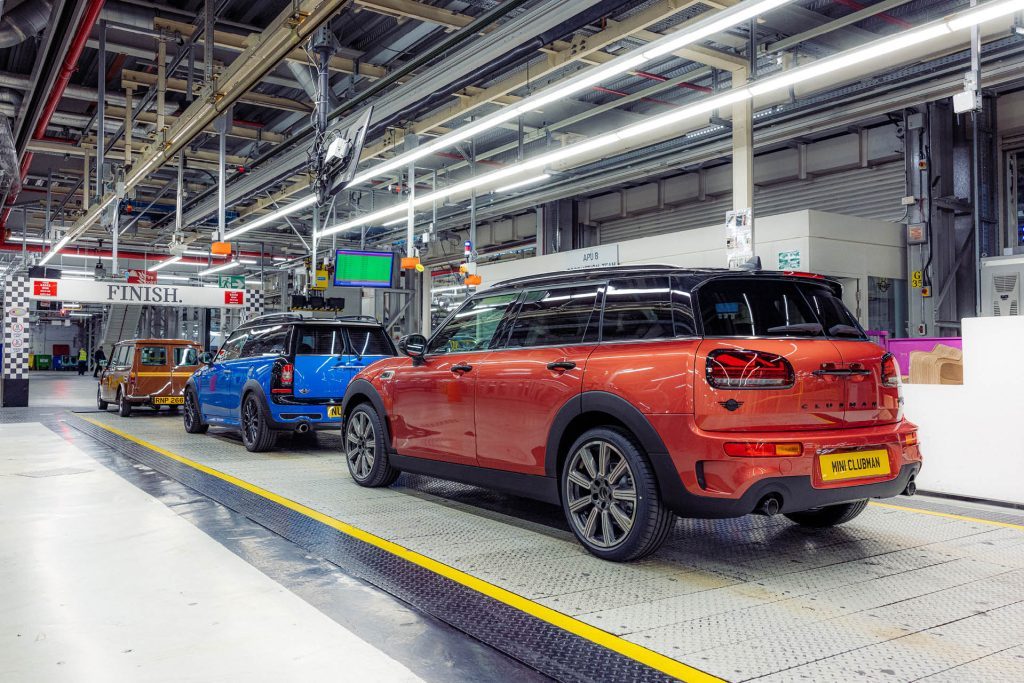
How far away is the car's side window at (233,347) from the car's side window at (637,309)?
Answer: 5.92m

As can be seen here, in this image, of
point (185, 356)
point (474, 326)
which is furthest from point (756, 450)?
point (185, 356)

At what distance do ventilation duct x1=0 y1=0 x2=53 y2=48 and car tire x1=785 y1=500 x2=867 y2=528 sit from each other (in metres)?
8.41

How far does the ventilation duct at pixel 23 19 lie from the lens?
7603mm

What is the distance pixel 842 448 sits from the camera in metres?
3.43

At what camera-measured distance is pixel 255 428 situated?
800 cm

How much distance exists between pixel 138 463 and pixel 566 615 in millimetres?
5633

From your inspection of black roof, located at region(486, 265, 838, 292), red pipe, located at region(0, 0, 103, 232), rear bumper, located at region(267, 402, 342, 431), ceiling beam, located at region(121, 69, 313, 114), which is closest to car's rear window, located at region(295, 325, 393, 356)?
rear bumper, located at region(267, 402, 342, 431)

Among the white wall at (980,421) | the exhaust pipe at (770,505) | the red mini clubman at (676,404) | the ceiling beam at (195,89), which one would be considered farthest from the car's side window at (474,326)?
the ceiling beam at (195,89)

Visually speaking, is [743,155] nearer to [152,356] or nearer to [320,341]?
[320,341]

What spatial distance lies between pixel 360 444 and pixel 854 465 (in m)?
3.64

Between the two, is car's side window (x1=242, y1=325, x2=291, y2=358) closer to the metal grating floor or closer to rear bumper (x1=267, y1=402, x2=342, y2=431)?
rear bumper (x1=267, y1=402, x2=342, y2=431)

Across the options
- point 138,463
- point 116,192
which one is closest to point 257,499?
point 138,463

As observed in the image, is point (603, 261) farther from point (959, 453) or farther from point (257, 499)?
point (257, 499)

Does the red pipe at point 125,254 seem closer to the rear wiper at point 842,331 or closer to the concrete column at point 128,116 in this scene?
the concrete column at point 128,116
